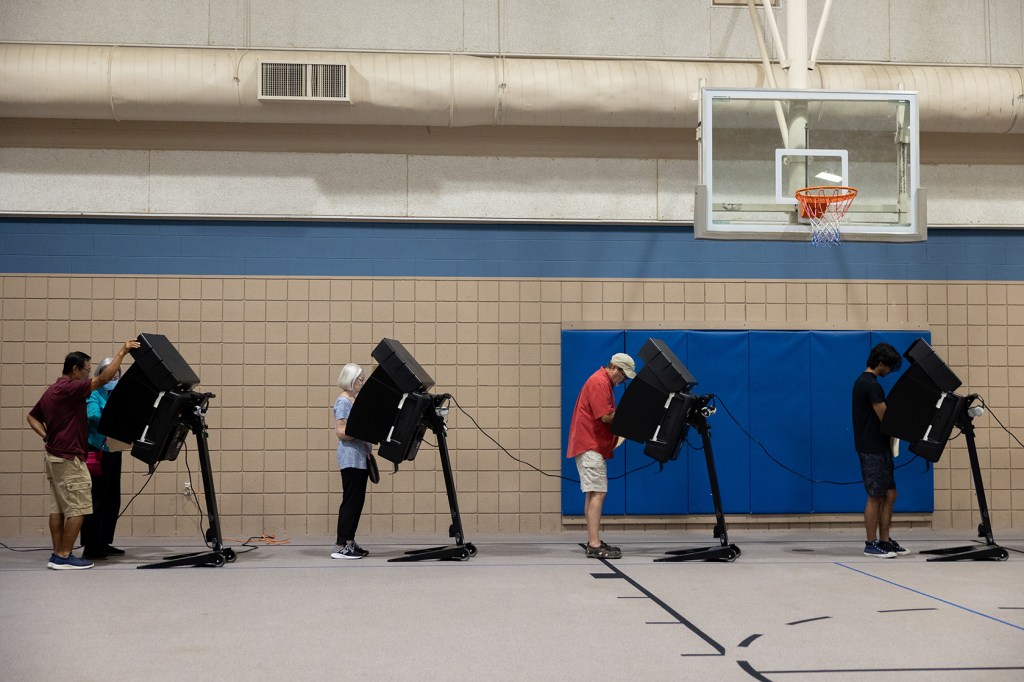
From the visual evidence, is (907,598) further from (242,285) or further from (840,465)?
(242,285)

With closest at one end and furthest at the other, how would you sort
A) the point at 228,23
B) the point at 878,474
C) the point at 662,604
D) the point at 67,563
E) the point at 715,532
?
the point at 662,604 < the point at 67,563 < the point at 715,532 < the point at 878,474 < the point at 228,23

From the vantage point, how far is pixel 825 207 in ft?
22.0

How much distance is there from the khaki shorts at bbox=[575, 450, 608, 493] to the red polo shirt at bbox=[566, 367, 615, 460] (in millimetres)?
44

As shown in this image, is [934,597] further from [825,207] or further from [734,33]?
[734,33]

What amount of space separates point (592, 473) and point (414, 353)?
207cm

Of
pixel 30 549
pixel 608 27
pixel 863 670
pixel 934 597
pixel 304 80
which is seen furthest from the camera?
pixel 608 27

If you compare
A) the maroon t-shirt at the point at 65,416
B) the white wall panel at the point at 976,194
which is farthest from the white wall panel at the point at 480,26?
the maroon t-shirt at the point at 65,416

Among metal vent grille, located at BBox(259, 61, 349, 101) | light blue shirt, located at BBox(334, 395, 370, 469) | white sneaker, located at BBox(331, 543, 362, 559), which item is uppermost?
metal vent grille, located at BBox(259, 61, 349, 101)

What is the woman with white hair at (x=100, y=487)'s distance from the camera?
6.39m

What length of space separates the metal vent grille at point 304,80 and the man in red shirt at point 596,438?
9.73 feet

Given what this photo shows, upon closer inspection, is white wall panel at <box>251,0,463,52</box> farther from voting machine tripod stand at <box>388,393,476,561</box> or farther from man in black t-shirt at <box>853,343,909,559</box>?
man in black t-shirt at <box>853,343,909,559</box>

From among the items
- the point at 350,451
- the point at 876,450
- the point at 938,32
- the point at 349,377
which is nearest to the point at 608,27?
the point at 938,32

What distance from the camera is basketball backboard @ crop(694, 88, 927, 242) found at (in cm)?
668

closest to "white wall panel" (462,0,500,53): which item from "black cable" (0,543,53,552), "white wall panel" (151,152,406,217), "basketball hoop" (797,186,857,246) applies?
"white wall panel" (151,152,406,217)
